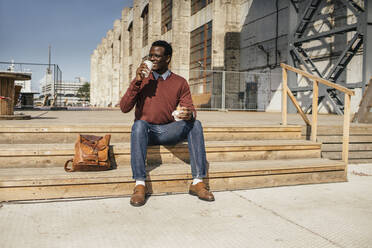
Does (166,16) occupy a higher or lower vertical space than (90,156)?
higher

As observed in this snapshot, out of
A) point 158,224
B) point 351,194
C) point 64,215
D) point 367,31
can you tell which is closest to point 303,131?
point 351,194

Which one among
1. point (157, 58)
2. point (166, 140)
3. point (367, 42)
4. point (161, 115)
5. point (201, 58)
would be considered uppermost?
point (201, 58)

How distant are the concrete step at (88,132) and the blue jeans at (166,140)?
2.44ft

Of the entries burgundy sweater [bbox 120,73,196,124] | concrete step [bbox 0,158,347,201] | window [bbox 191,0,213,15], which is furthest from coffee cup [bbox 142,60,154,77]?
window [bbox 191,0,213,15]

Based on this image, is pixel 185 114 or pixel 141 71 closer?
pixel 141 71

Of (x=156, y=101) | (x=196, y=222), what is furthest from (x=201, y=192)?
(x=156, y=101)

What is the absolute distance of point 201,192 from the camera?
3.21m

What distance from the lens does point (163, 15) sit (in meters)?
28.4

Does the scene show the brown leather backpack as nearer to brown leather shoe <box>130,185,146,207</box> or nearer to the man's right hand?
brown leather shoe <box>130,185,146,207</box>

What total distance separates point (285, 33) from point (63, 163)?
45.1ft

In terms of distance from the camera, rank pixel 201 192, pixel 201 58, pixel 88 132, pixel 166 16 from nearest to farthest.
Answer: pixel 201 192, pixel 88 132, pixel 201 58, pixel 166 16

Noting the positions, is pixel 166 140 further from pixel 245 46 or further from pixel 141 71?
pixel 245 46

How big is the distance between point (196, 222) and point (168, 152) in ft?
4.56

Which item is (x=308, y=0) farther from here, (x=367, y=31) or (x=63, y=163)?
(x=63, y=163)
